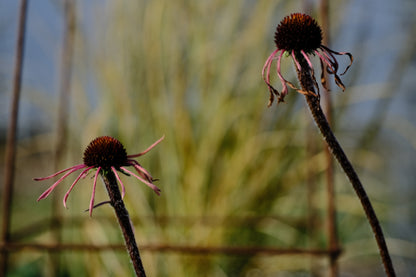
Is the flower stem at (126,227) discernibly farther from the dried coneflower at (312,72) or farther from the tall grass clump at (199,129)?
A: the tall grass clump at (199,129)

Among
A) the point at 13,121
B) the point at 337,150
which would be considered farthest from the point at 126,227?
the point at 13,121

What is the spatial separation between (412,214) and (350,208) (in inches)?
15.4

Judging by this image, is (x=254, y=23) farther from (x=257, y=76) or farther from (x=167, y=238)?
(x=167, y=238)

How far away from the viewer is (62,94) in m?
1.14

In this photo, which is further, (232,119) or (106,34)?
(106,34)

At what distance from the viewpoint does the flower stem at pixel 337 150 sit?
21cm

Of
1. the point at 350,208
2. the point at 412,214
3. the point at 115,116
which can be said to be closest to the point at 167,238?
the point at 115,116

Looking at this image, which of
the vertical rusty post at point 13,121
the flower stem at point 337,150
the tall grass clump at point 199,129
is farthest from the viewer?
the tall grass clump at point 199,129

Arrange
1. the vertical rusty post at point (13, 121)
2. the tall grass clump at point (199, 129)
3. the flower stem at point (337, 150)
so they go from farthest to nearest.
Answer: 1. the tall grass clump at point (199, 129)
2. the vertical rusty post at point (13, 121)
3. the flower stem at point (337, 150)

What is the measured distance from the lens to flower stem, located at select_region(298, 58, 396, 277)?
8.1 inches

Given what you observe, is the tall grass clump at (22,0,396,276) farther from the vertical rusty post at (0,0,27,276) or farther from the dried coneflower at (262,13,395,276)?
the dried coneflower at (262,13,395,276)

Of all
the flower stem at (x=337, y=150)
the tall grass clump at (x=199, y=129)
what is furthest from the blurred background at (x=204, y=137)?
the flower stem at (x=337, y=150)

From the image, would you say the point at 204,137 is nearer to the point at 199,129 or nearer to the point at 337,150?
the point at 199,129

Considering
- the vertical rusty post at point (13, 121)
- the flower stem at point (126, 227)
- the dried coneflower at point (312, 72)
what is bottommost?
the flower stem at point (126, 227)
